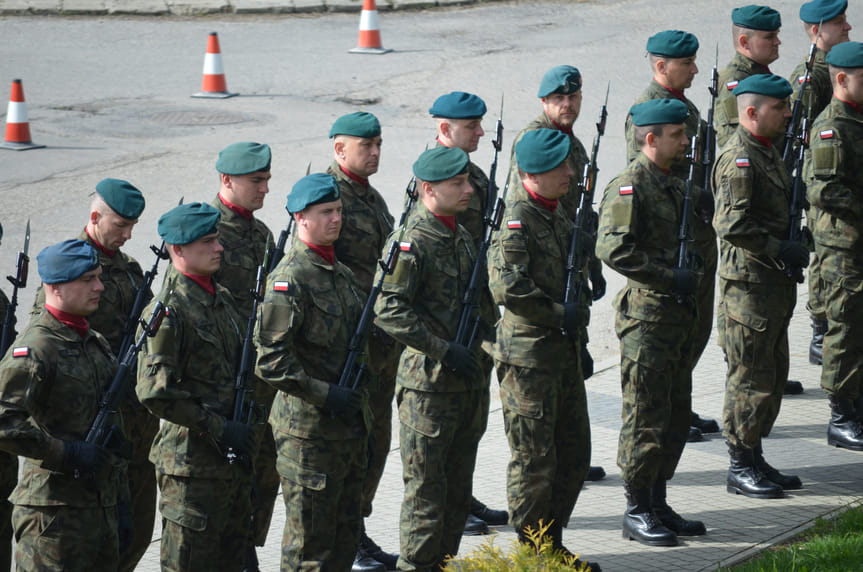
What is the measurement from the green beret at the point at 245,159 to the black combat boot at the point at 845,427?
4.26 metres

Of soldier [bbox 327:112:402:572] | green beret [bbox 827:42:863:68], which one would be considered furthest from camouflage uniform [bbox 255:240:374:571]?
green beret [bbox 827:42:863:68]

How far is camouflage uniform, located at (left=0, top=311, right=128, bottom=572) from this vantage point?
557 cm

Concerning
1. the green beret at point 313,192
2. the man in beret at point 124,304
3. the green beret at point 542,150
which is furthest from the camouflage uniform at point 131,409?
the green beret at point 542,150

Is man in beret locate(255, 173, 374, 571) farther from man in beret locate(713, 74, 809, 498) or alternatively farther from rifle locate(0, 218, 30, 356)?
man in beret locate(713, 74, 809, 498)

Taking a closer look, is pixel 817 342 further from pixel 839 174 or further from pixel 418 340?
pixel 418 340

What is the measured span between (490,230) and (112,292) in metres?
2.04

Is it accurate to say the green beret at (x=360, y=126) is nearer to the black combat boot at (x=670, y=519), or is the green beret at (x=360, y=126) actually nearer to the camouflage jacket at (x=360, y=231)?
the camouflage jacket at (x=360, y=231)

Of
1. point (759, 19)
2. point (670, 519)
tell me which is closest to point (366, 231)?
point (670, 519)

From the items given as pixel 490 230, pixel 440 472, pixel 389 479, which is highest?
pixel 490 230

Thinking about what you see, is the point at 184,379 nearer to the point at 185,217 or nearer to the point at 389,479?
the point at 185,217

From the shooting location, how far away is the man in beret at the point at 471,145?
24.8ft

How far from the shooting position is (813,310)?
956 cm

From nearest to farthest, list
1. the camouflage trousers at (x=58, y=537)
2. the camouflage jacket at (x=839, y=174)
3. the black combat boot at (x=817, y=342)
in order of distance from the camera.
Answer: the camouflage trousers at (x=58, y=537), the camouflage jacket at (x=839, y=174), the black combat boot at (x=817, y=342)

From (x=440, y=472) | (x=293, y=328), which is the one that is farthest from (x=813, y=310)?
(x=293, y=328)
